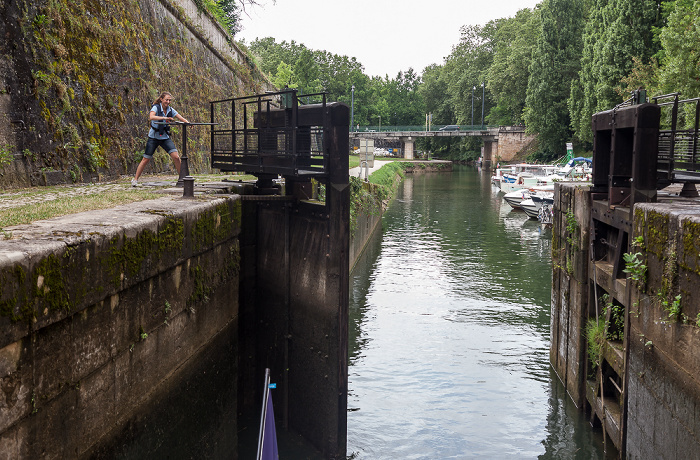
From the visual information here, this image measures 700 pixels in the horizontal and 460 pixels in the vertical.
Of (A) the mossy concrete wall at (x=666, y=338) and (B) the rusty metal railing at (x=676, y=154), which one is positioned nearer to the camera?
(A) the mossy concrete wall at (x=666, y=338)

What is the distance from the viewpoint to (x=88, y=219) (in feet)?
20.0

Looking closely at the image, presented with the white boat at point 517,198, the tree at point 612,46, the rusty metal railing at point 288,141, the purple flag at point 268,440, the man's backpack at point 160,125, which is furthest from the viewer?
the tree at point 612,46

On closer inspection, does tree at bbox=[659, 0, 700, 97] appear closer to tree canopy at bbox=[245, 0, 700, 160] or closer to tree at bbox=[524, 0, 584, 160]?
tree canopy at bbox=[245, 0, 700, 160]

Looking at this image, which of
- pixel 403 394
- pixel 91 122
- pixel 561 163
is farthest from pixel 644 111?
A: pixel 561 163

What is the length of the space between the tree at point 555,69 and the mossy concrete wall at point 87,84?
182 ft

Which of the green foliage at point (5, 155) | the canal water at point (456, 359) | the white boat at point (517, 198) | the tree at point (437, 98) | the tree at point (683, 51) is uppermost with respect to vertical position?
the tree at point (437, 98)

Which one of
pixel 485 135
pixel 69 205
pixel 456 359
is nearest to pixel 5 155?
pixel 69 205

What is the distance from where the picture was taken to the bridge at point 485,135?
89.8 meters

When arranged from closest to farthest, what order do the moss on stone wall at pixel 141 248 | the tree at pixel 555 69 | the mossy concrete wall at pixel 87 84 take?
the moss on stone wall at pixel 141 248 < the mossy concrete wall at pixel 87 84 < the tree at pixel 555 69

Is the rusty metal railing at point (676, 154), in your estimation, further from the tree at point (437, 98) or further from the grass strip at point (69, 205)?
the tree at point (437, 98)

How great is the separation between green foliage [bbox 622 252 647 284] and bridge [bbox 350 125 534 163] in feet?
243

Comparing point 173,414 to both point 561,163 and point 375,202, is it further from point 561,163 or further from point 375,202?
point 561,163

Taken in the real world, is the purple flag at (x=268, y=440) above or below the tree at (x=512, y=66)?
below

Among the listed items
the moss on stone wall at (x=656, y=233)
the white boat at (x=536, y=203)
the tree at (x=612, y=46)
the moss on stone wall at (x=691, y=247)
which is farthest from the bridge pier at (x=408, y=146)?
the moss on stone wall at (x=691, y=247)
